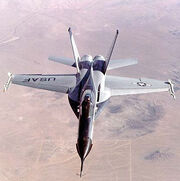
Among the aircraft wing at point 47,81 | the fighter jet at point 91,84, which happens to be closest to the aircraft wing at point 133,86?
the fighter jet at point 91,84

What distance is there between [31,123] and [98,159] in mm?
32293

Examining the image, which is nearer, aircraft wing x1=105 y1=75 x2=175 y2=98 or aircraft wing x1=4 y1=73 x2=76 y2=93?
aircraft wing x1=4 y1=73 x2=76 y2=93

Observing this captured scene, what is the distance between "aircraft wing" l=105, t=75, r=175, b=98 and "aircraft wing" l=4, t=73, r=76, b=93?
454cm

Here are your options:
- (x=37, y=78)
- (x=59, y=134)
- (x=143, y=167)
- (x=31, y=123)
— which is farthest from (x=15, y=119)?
(x=37, y=78)

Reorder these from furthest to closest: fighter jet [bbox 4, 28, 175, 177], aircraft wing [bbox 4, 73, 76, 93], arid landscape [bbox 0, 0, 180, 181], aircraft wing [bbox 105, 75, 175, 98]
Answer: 1. arid landscape [bbox 0, 0, 180, 181]
2. aircraft wing [bbox 105, 75, 175, 98]
3. aircraft wing [bbox 4, 73, 76, 93]
4. fighter jet [bbox 4, 28, 175, 177]

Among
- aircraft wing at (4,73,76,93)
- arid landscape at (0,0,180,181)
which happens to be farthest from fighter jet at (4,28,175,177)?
arid landscape at (0,0,180,181)

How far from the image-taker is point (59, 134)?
98.9 metres

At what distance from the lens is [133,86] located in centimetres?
3362

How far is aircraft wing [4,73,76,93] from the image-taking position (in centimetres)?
3241

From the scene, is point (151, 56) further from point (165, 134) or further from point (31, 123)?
point (31, 123)

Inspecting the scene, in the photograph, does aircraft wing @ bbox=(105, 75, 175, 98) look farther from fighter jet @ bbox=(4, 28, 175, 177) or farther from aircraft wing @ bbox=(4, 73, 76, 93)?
aircraft wing @ bbox=(4, 73, 76, 93)

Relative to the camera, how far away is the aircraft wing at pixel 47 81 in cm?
3241

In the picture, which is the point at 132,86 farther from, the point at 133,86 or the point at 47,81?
the point at 47,81

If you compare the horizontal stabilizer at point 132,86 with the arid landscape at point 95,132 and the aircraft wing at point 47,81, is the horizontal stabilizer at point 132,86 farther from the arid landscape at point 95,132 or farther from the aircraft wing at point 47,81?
the arid landscape at point 95,132
